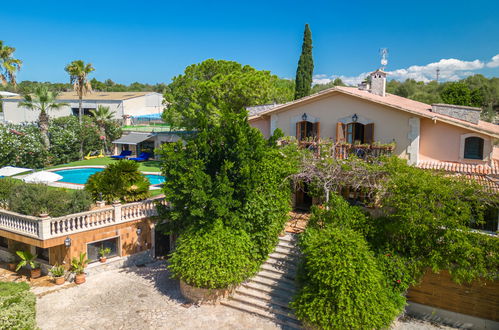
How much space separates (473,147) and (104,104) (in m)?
58.9

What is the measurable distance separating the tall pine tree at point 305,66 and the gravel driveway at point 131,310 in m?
35.3

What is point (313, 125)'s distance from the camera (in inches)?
998

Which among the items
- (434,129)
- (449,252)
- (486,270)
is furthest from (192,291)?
(434,129)

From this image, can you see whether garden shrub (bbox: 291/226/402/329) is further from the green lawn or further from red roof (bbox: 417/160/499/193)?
the green lawn

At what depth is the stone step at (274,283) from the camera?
59.4ft

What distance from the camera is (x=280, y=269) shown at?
19156 millimetres

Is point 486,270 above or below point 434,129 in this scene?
below

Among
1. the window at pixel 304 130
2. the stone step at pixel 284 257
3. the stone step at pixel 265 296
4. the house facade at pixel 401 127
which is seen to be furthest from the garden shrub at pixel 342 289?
the window at pixel 304 130

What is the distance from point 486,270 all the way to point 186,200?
1335 cm

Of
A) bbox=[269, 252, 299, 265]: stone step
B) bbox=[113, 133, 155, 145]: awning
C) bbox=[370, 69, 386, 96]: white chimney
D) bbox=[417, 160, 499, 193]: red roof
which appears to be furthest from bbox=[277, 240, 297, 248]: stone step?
bbox=[113, 133, 155, 145]: awning

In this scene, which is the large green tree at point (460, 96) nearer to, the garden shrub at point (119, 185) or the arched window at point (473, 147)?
the arched window at point (473, 147)

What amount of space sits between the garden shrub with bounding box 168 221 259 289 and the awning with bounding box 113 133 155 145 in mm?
37989

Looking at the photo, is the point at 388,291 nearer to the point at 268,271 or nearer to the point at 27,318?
the point at 268,271

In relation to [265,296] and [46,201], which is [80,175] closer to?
[46,201]
